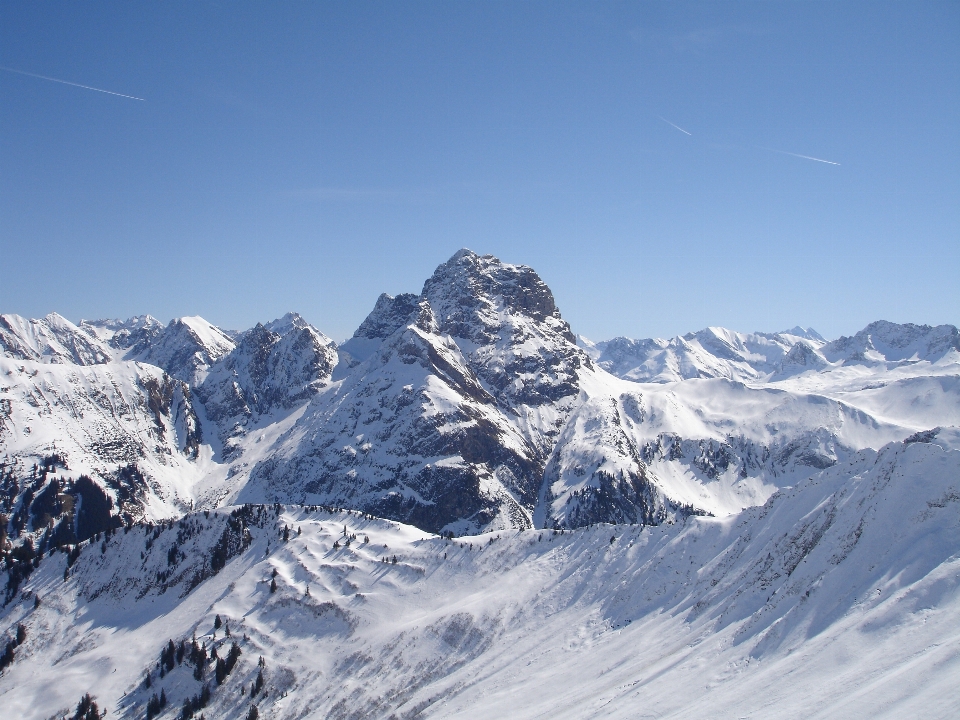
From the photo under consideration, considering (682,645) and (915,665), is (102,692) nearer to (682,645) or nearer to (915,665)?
(682,645)

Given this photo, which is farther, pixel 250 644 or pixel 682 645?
pixel 250 644

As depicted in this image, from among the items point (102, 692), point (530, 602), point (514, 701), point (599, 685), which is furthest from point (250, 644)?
point (599, 685)

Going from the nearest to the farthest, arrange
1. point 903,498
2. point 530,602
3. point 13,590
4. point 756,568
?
1. point 903,498
2. point 756,568
3. point 530,602
4. point 13,590

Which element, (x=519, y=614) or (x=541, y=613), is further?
(x=519, y=614)

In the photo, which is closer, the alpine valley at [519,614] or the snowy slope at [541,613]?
the snowy slope at [541,613]

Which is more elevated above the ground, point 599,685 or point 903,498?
point 903,498

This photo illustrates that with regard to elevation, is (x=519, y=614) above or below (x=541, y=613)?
above

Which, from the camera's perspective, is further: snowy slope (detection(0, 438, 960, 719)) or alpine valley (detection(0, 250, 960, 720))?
alpine valley (detection(0, 250, 960, 720))

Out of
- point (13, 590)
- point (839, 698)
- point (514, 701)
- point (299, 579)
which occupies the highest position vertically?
point (13, 590)
